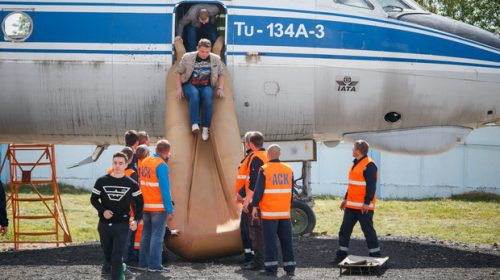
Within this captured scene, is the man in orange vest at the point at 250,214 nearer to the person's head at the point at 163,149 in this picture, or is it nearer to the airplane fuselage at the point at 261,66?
the person's head at the point at 163,149

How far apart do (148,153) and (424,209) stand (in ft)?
49.4

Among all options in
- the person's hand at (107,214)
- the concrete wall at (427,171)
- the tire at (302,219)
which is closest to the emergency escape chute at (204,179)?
the person's hand at (107,214)

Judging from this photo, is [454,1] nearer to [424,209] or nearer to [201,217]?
[424,209]

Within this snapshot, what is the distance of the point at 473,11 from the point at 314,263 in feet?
82.8

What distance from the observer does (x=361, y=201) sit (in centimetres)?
1296

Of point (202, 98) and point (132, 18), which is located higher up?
point (132, 18)

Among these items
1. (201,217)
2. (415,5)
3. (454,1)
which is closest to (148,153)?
(201,217)

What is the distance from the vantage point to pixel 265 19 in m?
14.9

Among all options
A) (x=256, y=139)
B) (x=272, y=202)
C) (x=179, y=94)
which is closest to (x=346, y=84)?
(x=179, y=94)

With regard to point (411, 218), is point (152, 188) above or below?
above

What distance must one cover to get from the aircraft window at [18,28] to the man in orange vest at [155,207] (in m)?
3.97

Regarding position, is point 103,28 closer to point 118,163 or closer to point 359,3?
point 359,3


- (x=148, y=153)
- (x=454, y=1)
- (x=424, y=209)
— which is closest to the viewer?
(x=148, y=153)

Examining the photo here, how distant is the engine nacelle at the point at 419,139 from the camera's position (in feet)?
50.1
